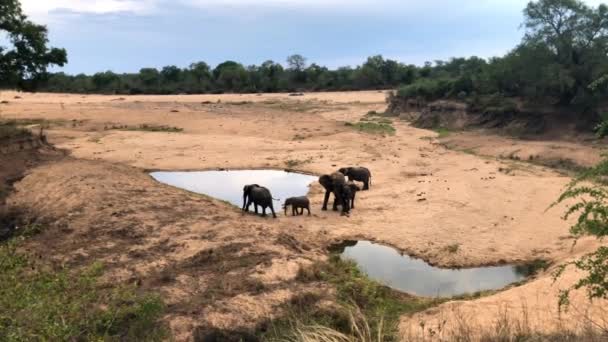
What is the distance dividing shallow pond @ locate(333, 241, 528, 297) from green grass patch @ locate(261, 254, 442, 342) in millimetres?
811

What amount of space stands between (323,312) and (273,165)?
630 inches

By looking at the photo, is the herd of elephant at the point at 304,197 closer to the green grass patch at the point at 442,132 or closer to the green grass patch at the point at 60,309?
the green grass patch at the point at 60,309

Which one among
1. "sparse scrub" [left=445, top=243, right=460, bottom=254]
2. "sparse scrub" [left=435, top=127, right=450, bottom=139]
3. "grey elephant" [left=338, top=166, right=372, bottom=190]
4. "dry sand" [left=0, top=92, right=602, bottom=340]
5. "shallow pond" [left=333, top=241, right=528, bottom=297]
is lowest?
"shallow pond" [left=333, top=241, right=528, bottom=297]

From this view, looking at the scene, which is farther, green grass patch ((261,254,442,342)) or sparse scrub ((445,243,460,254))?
sparse scrub ((445,243,460,254))

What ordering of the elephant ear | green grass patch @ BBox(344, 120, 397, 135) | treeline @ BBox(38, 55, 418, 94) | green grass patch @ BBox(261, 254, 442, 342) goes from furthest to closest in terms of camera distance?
treeline @ BBox(38, 55, 418, 94) < green grass patch @ BBox(344, 120, 397, 135) < the elephant ear < green grass patch @ BBox(261, 254, 442, 342)

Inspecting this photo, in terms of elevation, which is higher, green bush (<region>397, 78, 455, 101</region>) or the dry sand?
green bush (<region>397, 78, 455, 101</region>)

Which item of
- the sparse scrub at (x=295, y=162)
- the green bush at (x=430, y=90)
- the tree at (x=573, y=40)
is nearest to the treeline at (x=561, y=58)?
the tree at (x=573, y=40)

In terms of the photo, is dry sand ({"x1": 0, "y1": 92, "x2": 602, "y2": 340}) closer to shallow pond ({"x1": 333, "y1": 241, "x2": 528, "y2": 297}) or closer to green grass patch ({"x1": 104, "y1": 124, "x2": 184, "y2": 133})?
shallow pond ({"x1": 333, "y1": 241, "x2": 528, "y2": 297})

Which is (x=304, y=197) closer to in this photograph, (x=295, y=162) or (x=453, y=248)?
(x=453, y=248)

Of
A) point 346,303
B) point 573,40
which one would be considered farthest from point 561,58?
point 346,303

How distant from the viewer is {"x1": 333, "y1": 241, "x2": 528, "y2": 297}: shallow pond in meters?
12.1

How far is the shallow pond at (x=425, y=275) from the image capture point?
39.6ft

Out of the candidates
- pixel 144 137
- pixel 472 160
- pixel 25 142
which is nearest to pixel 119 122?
pixel 144 137

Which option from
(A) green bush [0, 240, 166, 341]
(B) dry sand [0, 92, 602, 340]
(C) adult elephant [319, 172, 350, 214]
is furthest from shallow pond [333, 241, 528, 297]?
(A) green bush [0, 240, 166, 341]
